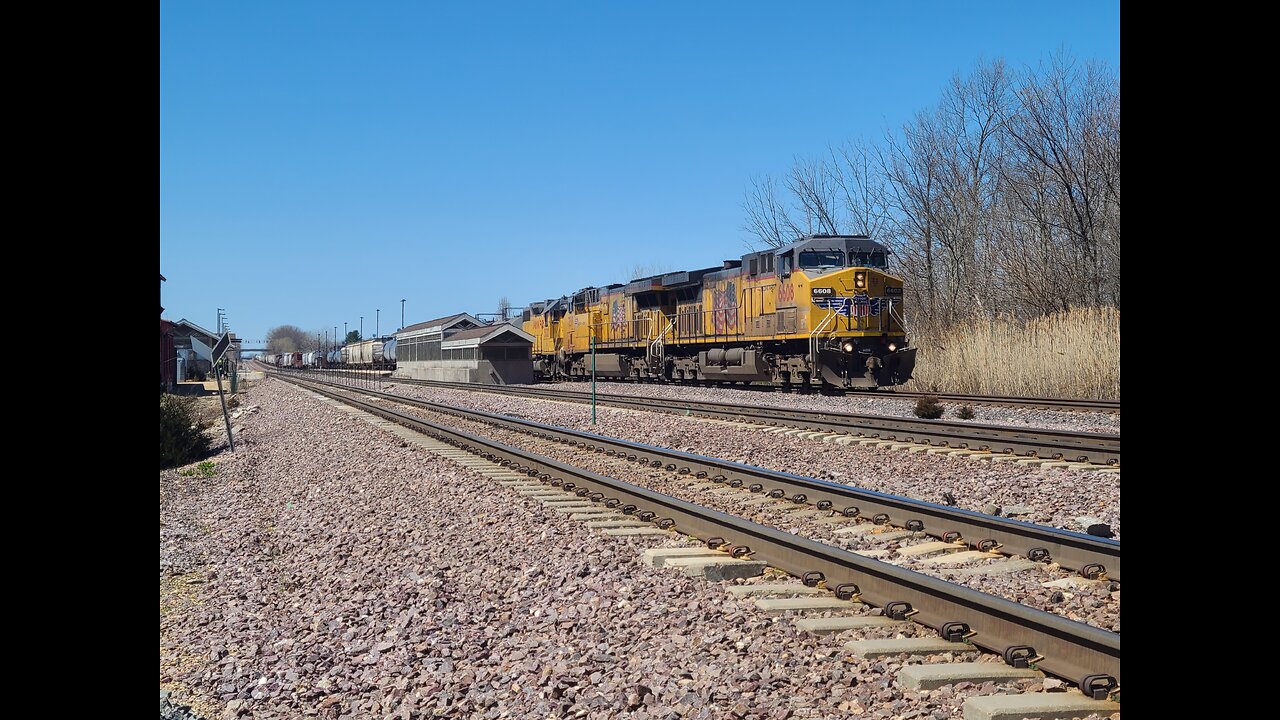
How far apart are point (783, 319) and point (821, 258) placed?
1.66 m

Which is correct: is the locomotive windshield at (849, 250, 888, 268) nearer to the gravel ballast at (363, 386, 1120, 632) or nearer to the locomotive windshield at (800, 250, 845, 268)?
the locomotive windshield at (800, 250, 845, 268)

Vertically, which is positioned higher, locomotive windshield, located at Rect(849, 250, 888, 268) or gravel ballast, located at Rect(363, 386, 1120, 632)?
locomotive windshield, located at Rect(849, 250, 888, 268)

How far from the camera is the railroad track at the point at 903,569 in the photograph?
12.2 ft

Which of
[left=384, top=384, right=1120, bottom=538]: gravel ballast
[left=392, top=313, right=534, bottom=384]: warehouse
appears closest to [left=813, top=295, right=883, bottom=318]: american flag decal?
[left=384, top=384, right=1120, bottom=538]: gravel ballast

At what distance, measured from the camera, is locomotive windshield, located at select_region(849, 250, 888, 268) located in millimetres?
20531

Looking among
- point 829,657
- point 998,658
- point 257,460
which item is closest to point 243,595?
point 829,657

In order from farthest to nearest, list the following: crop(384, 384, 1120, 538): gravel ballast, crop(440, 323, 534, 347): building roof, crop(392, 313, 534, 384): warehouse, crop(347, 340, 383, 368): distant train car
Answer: crop(347, 340, 383, 368): distant train car → crop(392, 313, 534, 384): warehouse → crop(440, 323, 534, 347): building roof → crop(384, 384, 1120, 538): gravel ballast

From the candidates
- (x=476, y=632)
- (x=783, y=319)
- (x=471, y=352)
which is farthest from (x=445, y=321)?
(x=476, y=632)

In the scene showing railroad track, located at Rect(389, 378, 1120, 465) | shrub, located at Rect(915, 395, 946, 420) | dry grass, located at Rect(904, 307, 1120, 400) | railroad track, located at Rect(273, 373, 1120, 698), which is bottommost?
railroad track, located at Rect(273, 373, 1120, 698)

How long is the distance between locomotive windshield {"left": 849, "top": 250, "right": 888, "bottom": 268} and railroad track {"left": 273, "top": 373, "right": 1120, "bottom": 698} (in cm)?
1144

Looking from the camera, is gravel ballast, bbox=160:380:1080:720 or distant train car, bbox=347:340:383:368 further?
distant train car, bbox=347:340:383:368

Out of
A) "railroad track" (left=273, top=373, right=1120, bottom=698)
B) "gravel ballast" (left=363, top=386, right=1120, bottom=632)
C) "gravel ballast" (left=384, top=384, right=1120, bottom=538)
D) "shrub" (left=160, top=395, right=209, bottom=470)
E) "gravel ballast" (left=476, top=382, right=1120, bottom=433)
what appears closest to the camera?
"railroad track" (left=273, top=373, right=1120, bottom=698)

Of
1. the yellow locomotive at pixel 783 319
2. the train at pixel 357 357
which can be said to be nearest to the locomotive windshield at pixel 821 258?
the yellow locomotive at pixel 783 319

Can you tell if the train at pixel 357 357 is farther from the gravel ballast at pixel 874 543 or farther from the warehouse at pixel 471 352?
the gravel ballast at pixel 874 543
